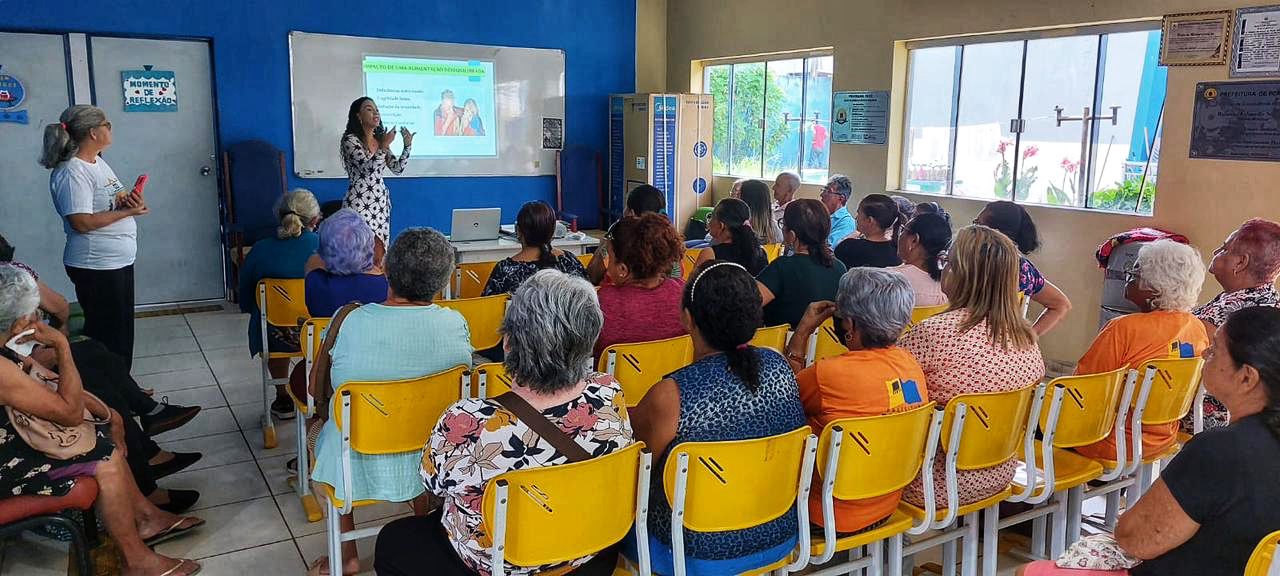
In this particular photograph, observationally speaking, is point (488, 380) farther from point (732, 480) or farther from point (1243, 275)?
point (1243, 275)

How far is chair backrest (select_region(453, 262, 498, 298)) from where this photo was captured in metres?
4.47

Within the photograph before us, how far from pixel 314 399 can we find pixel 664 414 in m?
1.41

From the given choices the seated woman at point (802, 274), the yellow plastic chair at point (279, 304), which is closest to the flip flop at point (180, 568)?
the yellow plastic chair at point (279, 304)

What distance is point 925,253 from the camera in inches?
144

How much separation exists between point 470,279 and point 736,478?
2.72 metres

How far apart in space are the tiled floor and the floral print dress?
2.91 ft

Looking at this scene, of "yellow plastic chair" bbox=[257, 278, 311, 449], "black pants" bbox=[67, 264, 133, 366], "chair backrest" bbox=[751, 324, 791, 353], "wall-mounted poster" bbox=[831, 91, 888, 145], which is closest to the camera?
"chair backrest" bbox=[751, 324, 791, 353]

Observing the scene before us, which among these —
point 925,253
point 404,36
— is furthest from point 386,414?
point 404,36

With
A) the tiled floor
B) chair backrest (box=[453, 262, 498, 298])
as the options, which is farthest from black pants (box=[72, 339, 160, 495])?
chair backrest (box=[453, 262, 498, 298])

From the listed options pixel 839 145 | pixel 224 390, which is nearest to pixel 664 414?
pixel 224 390

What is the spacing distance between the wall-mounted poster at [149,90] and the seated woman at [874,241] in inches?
216

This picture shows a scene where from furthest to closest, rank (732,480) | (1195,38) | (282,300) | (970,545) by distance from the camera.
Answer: (1195,38) → (282,300) → (970,545) → (732,480)

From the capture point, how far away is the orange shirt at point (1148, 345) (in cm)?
286

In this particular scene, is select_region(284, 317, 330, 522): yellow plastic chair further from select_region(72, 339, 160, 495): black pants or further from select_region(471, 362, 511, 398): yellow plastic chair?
select_region(471, 362, 511, 398): yellow plastic chair
